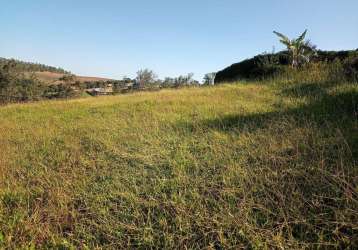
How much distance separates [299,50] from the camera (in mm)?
13414

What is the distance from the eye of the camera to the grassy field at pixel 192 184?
2.64 meters

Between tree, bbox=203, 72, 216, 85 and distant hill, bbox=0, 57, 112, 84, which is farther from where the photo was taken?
distant hill, bbox=0, 57, 112, 84

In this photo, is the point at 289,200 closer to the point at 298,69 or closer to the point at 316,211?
the point at 316,211

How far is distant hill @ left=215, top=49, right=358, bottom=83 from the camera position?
39.6 feet

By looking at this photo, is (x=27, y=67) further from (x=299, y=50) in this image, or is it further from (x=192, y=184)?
(x=192, y=184)

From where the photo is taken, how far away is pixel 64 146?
→ 5.64 metres

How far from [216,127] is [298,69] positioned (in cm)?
812

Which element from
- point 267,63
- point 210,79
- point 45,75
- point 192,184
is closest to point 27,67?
point 45,75

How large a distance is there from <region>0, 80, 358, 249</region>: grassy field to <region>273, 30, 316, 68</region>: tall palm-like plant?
23.1 feet

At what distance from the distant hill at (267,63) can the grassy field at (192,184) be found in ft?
21.4

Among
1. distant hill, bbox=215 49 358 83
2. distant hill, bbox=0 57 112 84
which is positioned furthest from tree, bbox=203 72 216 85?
distant hill, bbox=0 57 112 84

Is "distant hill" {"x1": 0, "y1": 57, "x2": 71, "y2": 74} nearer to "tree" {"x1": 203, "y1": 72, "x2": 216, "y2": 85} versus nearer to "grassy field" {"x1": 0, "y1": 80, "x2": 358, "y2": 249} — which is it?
"tree" {"x1": 203, "y1": 72, "x2": 216, "y2": 85}

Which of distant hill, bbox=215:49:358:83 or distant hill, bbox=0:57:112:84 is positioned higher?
distant hill, bbox=0:57:112:84

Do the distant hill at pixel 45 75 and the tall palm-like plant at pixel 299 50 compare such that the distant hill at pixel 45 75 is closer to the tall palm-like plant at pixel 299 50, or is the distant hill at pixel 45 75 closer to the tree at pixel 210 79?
the tree at pixel 210 79
